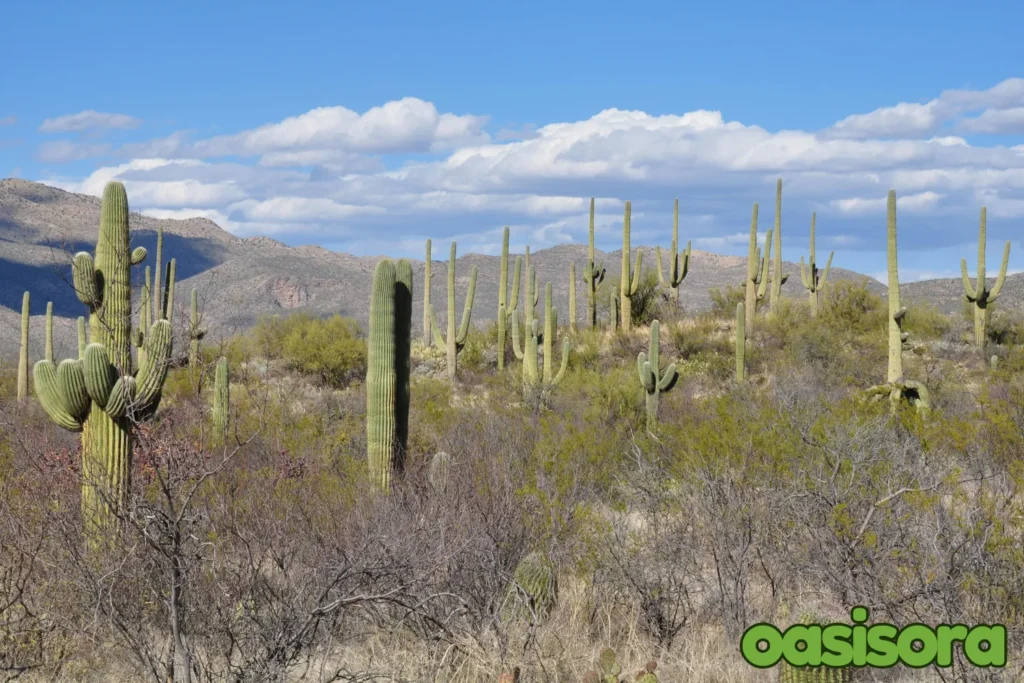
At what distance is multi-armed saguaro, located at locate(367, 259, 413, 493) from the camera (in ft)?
39.6

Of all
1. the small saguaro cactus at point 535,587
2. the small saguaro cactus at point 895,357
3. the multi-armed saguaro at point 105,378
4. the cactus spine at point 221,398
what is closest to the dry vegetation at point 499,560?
the small saguaro cactus at point 535,587

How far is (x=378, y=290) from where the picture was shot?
1263 centimetres

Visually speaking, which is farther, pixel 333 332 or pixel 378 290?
pixel 333 332

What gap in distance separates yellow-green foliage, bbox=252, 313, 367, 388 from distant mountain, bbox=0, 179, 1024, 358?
27.5 metres

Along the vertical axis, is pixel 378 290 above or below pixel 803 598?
above

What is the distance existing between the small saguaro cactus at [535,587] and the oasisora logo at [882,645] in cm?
163

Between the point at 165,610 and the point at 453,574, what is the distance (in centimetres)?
197

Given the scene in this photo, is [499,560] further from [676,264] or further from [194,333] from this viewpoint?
[676,264]

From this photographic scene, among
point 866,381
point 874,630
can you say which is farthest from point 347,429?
point 866,381

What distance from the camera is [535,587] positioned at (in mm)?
7973

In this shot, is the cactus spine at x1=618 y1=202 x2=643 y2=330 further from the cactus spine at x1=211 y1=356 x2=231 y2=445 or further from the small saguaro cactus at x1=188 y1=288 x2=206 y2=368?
the small saguaro cactus at x1=188 y1=288 x2=206 y2=368

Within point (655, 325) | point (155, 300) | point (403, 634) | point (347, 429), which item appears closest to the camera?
point (403, 634)

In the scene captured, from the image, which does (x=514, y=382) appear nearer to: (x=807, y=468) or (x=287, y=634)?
(x=807, y=468)

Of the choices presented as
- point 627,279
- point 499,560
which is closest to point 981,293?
point 627,279
